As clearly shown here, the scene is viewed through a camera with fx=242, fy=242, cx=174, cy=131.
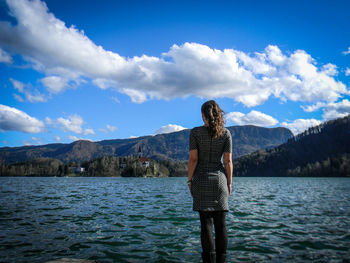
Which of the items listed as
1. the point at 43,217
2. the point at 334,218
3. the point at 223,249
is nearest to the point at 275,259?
the point at 223,249

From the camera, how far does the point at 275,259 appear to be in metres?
8.06

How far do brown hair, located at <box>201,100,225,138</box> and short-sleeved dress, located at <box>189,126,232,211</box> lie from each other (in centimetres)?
15

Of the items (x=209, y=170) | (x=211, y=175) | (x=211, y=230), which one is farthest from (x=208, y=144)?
(x=211, y=230)

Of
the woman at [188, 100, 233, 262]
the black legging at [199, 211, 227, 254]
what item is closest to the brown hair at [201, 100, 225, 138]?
the woman at [188, 100, 233, 262]

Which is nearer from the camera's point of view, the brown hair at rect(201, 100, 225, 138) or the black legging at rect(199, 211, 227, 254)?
the black legging at rect(199, 211, 227, 254)

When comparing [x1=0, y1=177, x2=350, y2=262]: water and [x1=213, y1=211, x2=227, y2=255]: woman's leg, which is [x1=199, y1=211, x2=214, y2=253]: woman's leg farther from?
[x1=0, y1=177, x2=350, y2=262]: water

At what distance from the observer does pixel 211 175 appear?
6199 mm

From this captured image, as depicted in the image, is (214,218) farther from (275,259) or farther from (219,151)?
(275,259)

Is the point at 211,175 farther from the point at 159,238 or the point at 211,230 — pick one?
the point at 159,238

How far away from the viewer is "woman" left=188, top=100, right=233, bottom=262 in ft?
19.9

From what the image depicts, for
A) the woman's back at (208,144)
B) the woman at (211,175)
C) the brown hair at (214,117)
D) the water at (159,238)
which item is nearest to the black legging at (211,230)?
the woman at (211,175)

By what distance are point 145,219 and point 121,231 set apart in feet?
10.7

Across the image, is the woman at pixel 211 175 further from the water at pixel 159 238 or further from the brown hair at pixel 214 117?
the water at pixel 159 238

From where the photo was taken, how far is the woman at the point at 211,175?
6.05m
